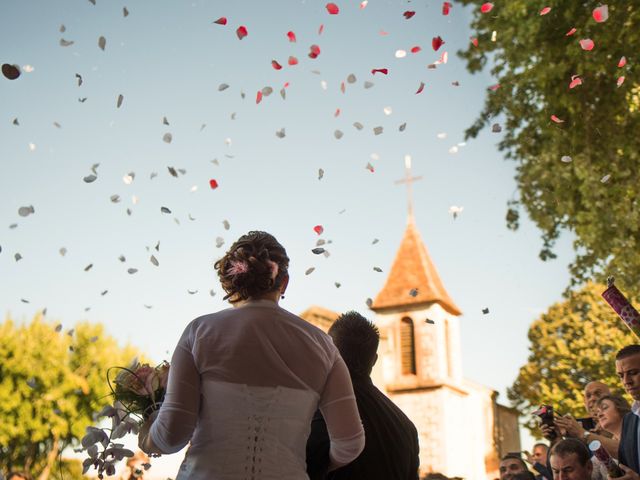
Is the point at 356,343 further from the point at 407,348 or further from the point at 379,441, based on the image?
the point at 407,348

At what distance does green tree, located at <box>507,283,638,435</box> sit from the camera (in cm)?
3155

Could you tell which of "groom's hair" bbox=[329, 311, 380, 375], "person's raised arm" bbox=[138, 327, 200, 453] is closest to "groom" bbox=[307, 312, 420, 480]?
"groom's hair" bbox=[329, 311, 380, 375]

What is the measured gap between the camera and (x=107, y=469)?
3.55 metres

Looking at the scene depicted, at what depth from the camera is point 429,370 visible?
3359cm

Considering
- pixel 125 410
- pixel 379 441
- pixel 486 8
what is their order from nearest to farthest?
pixel 125 410 < pixel 379 441 < pixel 486 8

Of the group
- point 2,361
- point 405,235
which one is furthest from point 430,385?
point 2,361

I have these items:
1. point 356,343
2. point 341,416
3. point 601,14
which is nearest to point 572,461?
point 356,343

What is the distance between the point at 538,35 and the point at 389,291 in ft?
79.4

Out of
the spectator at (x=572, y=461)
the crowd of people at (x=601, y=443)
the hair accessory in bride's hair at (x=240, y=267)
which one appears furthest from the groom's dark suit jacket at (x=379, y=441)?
the spectator at (x=572, y=461)

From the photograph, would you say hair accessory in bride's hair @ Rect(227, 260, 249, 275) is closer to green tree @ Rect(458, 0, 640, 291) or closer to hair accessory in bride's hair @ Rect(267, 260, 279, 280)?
hair accessory in bride's hair @ Rect(267, 260, 279, 280)

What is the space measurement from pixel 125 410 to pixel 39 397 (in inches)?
1295

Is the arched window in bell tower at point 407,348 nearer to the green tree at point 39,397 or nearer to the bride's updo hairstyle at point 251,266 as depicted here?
the green tree at point 39,397

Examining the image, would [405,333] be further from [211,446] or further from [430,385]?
[211,446]

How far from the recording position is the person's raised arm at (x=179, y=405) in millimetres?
3074
